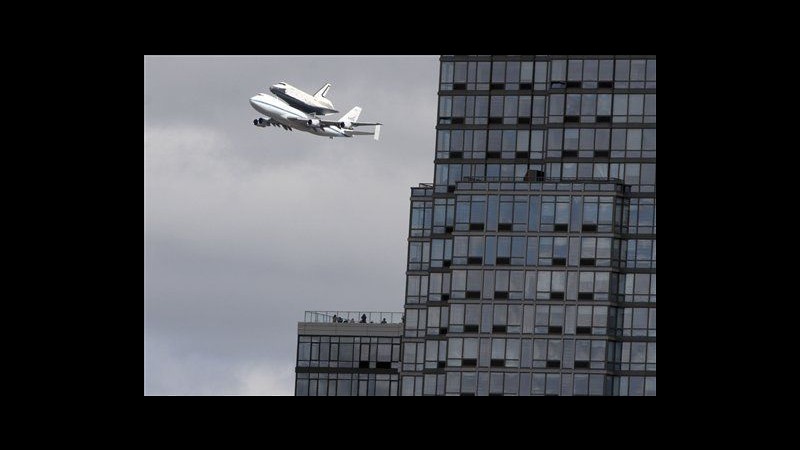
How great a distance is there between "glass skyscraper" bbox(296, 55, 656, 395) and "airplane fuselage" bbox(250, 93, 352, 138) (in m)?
15.4

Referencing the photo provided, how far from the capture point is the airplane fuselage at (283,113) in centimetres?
18788

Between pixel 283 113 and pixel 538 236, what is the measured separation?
2930cm

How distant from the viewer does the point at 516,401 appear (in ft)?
174

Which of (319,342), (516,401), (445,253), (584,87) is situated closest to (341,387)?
(319,342)

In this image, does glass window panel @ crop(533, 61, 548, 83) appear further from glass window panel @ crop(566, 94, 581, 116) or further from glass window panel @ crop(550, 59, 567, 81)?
glass window panel @ crop(566, 94, 581, 116)

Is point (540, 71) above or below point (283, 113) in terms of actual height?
above

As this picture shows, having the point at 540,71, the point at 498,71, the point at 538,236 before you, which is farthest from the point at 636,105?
the point at 538,236

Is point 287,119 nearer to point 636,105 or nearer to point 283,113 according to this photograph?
point 283,113

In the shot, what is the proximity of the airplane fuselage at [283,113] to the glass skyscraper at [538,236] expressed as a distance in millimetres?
15381

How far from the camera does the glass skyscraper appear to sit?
558 ft

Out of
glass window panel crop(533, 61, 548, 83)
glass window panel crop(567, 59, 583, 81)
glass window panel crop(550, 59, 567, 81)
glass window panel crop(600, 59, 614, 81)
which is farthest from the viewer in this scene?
glass window panel crop(533, 61, 548, 83)

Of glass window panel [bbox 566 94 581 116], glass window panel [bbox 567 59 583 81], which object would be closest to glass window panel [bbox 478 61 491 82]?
glass window panel [bbox 567 59 583 81]

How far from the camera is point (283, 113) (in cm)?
18888

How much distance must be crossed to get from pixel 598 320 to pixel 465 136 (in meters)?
20.5
